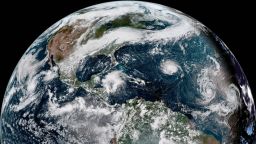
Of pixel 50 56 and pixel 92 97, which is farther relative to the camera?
pixel 50 56

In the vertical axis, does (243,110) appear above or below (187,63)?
below

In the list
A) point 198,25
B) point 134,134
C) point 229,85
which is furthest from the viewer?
point 198,25

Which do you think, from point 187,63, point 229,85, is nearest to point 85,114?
point 187,63

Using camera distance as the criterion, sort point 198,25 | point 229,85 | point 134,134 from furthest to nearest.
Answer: point 198,25 < point 229,85 < point 134,134

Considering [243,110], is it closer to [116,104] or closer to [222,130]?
[222,130]

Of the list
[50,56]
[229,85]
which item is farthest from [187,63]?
[50,56]

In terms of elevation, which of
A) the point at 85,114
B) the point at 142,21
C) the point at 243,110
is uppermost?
the point at 142,21

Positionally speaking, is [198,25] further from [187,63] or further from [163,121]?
[163,121]
